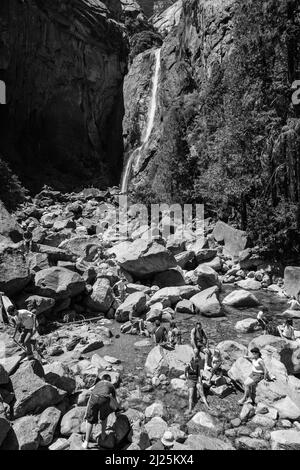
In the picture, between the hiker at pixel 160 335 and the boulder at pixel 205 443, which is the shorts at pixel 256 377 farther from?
the hiker at pixel 160 335

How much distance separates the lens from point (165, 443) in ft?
20.5

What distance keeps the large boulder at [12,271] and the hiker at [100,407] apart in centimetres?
733

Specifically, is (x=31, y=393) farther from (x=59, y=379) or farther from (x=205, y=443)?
(x=205, y=443)

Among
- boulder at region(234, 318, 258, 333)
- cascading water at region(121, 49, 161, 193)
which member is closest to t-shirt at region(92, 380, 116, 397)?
boulder at region(234, 318, 258, 333)

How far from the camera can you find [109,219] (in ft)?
99.0

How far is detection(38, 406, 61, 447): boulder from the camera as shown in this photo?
6.45m

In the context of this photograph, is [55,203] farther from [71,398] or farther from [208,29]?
[71,398]

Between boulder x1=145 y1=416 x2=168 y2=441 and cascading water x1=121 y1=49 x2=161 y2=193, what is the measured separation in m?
33.0

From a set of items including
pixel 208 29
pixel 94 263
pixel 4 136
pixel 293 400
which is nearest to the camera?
pixel 293 400

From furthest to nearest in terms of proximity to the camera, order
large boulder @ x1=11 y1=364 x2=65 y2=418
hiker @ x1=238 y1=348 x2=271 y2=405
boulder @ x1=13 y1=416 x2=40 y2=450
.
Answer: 1. hiker @ x1=238 y1=348 x2=271 y2=405
2. large boulder @ x1=11 y1=364 x2=65 y2=418
3. boulder @ x1=13 y1=416 x2=40 y2=450

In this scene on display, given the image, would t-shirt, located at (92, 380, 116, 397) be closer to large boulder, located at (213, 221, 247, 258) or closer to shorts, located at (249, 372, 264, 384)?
shorts, located at (249, 372, 264, 384)

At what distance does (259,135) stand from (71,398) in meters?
15.6
